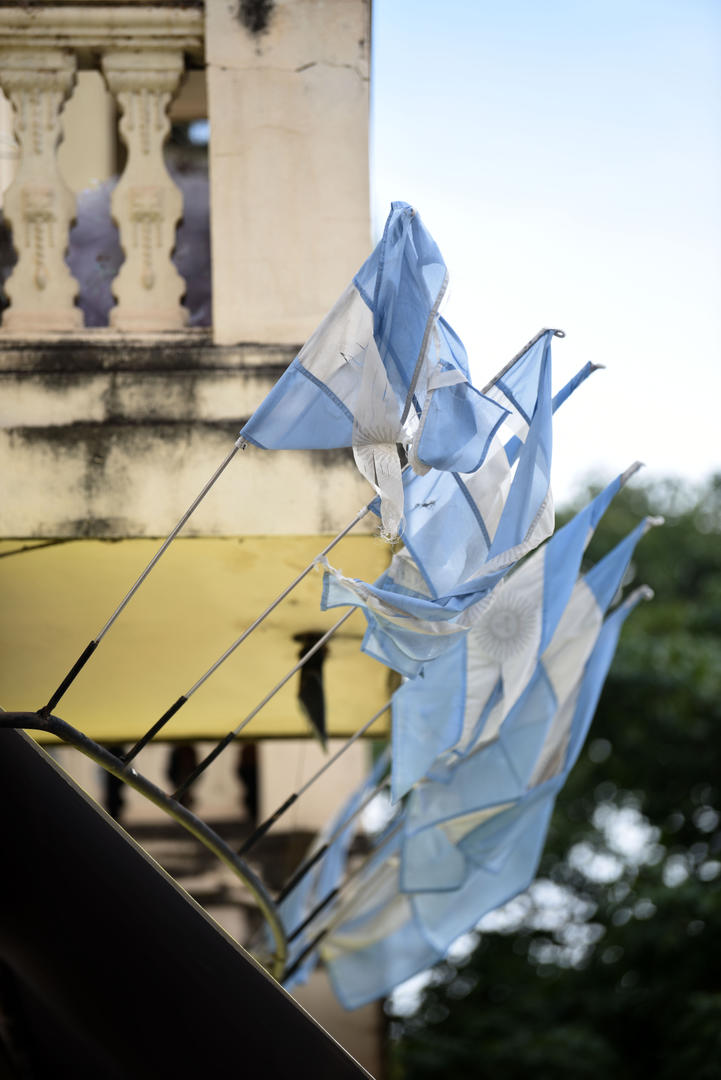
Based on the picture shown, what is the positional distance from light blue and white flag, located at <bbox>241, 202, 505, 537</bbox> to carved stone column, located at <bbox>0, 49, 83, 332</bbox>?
4.59 ft

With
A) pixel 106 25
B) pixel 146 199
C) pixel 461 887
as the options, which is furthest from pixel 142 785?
pixel 106 25

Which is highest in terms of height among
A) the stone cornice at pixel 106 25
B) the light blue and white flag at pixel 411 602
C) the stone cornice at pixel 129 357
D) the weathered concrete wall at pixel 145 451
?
the stone cornice at pixel 106 25

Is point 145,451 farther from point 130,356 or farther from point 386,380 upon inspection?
point 386,380

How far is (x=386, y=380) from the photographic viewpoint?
153 inches

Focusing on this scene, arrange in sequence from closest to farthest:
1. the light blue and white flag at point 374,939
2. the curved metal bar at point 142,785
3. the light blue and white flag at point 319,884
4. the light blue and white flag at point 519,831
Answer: the curved metal bar at point 142,785 → the light blue and white flag at point 519,831 → the light blue and white flag at point 374,939 → the light blue and white flag at point 319,884

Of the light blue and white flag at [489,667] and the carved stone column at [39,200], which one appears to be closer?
the light blue and white flag at [489,667]

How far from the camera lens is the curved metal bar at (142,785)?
3752 mm

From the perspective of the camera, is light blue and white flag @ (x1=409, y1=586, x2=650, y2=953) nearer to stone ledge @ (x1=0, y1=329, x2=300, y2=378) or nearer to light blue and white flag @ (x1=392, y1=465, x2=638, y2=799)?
light blue and white flag @ (x1=392, y1=465, x2=638, y2=799)

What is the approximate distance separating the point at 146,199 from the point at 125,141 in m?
0.28

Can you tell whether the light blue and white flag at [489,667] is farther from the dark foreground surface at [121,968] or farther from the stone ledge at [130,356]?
the stone ledge at [130,356]

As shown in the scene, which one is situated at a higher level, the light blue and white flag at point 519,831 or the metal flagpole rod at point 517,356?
the metal flagpole rod at point 517,356

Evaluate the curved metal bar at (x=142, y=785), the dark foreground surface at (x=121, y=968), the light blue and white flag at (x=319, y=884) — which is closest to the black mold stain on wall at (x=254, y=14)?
the curved metal bar at (x=142, y=785)

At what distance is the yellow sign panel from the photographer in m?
4.77

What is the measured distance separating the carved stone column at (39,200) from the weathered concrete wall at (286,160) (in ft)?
2.09
